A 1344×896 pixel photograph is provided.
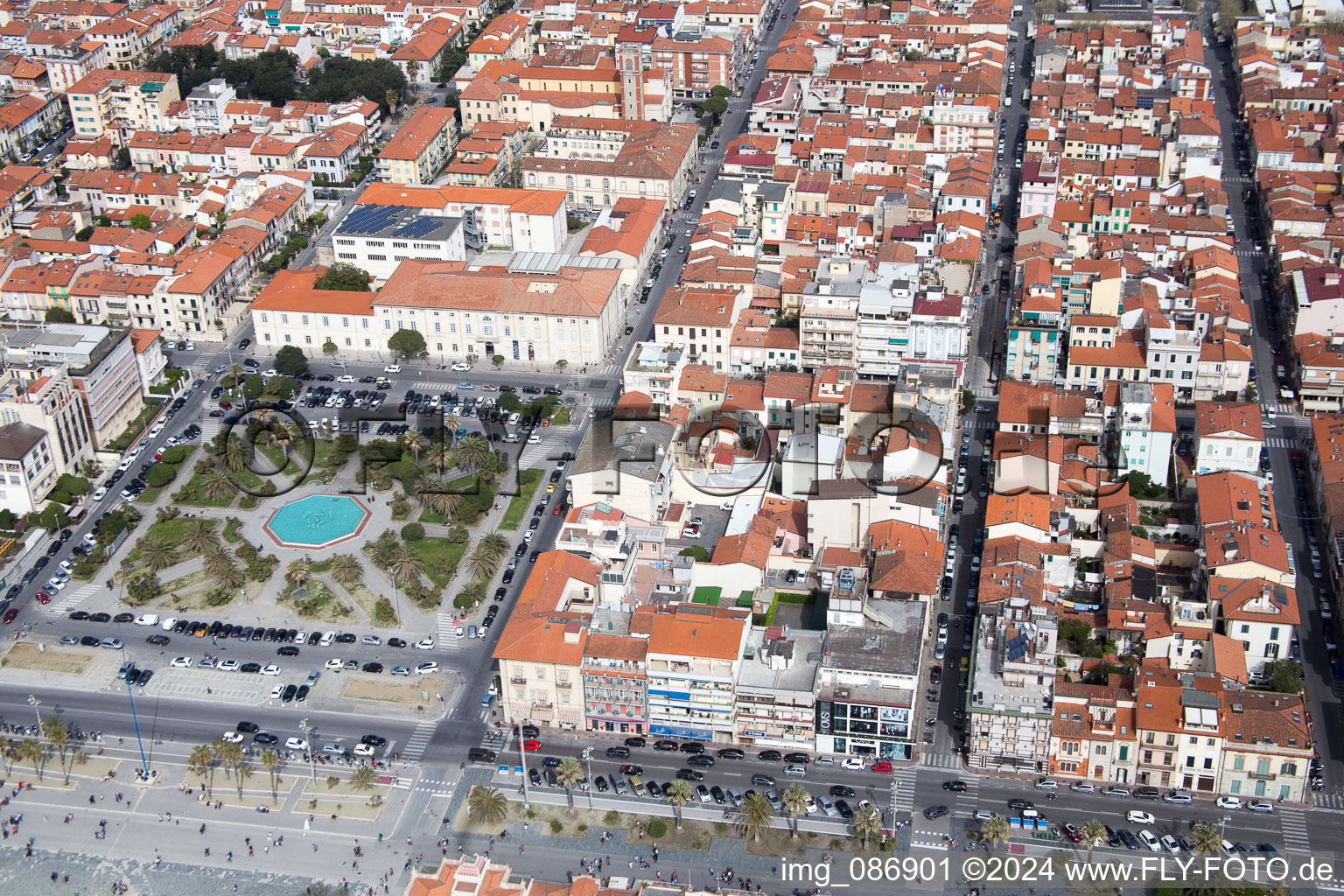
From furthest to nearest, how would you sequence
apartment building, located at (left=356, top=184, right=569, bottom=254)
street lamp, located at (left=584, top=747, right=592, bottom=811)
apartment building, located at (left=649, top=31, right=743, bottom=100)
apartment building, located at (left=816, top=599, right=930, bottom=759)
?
apartment building, located at (left=649, top=31, right=743, bottom=100)
apartment building, located at (left=356, top=184, right=569, bottom=254)
apartment building, located at (left=816, top=599, right=930, bottom=759)
street lamp, located at (left=584, top=747, right=592, bottom=811)

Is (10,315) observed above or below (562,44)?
below

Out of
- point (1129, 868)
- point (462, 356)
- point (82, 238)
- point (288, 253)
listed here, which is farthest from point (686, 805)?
point (82, 238)

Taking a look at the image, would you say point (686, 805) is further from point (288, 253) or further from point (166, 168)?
point (166, 168)

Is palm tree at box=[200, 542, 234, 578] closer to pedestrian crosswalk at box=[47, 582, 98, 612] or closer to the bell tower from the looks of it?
pedestrian crosswalk at box=[47, 582, 98, 612]

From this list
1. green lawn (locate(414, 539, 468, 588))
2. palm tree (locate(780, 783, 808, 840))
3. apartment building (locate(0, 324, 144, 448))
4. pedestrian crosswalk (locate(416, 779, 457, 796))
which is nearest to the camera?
palm tree (locate(780, 783, 808, 840))

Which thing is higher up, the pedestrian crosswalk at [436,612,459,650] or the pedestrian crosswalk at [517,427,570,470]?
the pedestrian crosswalk at [517,427,570,470]

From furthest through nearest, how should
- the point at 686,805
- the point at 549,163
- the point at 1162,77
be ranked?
the point at 1162,77, the point at 549,163, the point at 686,805

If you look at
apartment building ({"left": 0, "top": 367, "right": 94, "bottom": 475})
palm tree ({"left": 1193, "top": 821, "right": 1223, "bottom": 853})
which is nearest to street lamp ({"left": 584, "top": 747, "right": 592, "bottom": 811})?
palm tree ({"left": 1193, "top": 821, "right": 1223, "bottom": 853})
